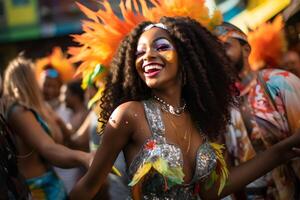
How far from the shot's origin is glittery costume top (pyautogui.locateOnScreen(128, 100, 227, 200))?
2861 mm

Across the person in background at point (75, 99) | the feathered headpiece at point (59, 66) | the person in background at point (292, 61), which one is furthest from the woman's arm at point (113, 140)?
the feathered headpiece at point (59, 66)

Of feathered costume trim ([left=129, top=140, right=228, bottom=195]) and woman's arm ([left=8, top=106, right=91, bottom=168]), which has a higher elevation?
woman's arm ([left=8, top=106, right=91, bottom=168])

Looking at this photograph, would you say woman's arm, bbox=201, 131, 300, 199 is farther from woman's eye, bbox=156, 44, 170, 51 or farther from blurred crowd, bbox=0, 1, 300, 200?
woman's eye, bbox=156, 44, 170, 51

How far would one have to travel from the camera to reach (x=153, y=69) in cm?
301

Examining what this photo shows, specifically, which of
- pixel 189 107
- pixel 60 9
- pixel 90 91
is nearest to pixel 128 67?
pixel 189 107

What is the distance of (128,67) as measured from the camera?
123 inches

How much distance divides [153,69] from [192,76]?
0.24 metres

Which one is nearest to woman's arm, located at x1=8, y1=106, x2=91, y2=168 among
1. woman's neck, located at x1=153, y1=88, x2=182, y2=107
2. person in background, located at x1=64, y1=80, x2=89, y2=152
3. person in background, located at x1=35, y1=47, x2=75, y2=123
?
woman's neck, located at x1=153, y1=88, x2=182, y2=107

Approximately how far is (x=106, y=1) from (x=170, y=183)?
3.80 feet

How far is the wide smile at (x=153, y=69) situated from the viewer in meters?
3.01

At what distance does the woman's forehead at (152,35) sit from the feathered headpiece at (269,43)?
72.5 inches

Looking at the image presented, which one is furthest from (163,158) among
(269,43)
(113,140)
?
(269,43)

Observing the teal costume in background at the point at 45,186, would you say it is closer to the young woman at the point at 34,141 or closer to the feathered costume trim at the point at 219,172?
the young woman at the point at 34,141

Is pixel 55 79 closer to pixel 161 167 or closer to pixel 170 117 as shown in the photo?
pixel 170 117
